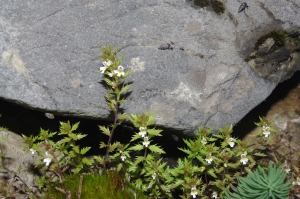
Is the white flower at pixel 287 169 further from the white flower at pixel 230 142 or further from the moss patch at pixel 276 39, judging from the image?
the moss patch at pixel 276 39

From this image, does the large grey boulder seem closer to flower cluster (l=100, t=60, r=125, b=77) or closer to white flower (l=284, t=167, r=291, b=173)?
flower cluster (l=100, t=60, r=125, b=77)

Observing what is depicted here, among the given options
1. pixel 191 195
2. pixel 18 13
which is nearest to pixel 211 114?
pixel 191 195

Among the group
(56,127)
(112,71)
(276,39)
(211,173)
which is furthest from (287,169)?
(56,127)

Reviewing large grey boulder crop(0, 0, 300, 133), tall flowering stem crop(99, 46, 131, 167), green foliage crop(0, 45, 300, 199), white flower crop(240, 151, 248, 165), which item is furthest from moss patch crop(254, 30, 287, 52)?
tall flowering stem crop(99, 46, 131, 167)

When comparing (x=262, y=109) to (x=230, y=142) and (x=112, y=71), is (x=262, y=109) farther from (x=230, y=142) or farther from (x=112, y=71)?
(x=112, y=71)

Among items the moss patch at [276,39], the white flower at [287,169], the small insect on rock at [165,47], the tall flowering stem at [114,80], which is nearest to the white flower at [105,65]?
the tall flowering stem at [114,80]

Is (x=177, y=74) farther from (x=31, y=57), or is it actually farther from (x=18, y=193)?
(x=18, y=193)
